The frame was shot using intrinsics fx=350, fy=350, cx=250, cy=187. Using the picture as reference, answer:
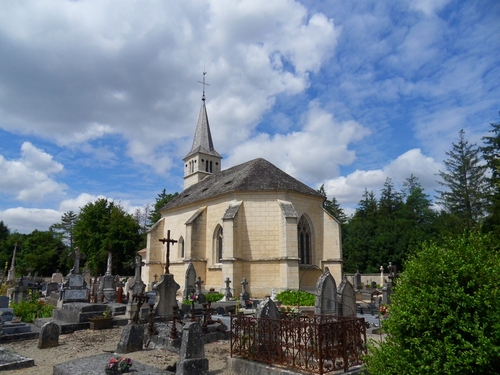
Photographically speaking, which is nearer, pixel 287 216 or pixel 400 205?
pixel 287 216

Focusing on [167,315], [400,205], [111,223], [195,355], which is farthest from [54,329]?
[400,205]

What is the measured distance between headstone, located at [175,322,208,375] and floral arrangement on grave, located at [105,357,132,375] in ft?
3.96

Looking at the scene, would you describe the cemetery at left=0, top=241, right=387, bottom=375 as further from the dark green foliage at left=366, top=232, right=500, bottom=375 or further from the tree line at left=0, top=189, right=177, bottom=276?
the tree line at left=0, top=189, right=177, bottom=276

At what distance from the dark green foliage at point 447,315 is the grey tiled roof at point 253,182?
727 inches

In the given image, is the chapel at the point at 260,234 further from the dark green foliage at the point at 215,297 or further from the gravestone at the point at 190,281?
the gravestone at the point at 190,281

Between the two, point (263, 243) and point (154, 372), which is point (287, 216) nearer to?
point (263, 243)

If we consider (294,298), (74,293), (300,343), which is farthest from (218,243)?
(300,343)

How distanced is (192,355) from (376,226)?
41.2 m

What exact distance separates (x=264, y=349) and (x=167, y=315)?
609 cm

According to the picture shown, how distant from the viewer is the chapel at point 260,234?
2145 cm

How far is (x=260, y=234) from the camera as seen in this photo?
2239 centimetres

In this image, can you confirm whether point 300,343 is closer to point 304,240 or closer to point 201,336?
point 201,336

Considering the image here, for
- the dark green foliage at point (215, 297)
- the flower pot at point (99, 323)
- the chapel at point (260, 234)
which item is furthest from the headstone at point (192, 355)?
the chapel at point (260, 234)

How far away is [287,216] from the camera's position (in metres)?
21.5
